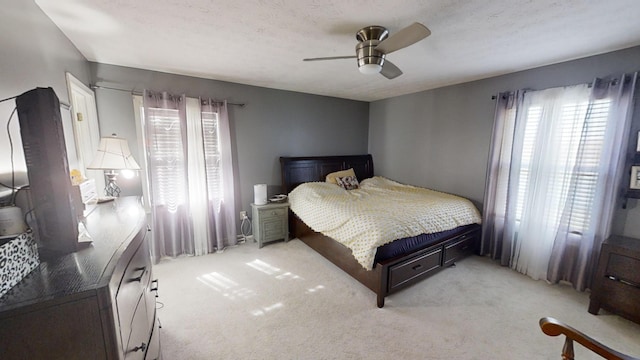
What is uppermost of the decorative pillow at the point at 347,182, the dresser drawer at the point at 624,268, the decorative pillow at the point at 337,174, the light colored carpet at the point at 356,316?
the decorative pillow at the point at 337,174

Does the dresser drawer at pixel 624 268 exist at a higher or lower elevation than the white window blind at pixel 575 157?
lower

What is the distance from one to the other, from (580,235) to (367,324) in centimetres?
244

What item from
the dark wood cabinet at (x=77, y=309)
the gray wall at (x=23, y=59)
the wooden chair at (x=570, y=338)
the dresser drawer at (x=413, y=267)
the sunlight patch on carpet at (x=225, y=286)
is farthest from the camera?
the sunlight patch on carpet at (x=225, y=286)

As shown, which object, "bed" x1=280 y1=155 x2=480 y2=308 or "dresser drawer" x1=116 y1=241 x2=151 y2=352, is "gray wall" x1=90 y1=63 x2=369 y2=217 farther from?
"dresser drawer" x1=116 y1=241 x2=151 y2=352

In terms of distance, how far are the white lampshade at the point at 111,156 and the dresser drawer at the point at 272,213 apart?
177 centimetres

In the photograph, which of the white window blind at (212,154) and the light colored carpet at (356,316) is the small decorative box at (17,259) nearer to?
the light colored carpet at (356,316)

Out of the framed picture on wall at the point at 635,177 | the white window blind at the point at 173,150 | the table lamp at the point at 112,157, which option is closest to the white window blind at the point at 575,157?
the framed picture on wall at the point at 635,177

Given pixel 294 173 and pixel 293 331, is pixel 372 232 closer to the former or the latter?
pixel 293 331

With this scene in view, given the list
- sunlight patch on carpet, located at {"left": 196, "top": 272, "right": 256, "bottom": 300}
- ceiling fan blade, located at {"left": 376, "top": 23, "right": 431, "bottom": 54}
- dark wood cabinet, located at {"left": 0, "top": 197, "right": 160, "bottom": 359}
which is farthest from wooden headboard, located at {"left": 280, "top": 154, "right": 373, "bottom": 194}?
dark wood cabinet, located at {"left": 0, "top": 197, "right": 160, "bottom": 359}

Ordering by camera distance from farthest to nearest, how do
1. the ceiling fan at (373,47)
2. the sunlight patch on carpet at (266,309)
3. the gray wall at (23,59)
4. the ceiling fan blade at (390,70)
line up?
1. the sunlight patch on carpet at (266,309)
2. the ceiling fan blade at (390,70)
3. the ceiling fan at (373,47)
4. the gray wall at (23,59)

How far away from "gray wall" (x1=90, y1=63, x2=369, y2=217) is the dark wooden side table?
3.57 meters

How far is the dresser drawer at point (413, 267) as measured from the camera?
232cm

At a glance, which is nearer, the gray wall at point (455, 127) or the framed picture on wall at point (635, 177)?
the framed picture on wall at point (635, 177)

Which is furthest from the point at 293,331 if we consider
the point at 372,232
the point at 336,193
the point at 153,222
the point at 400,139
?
the point at 400,139
